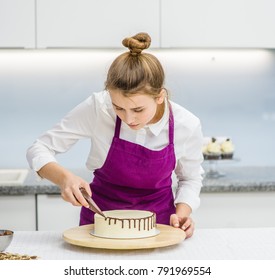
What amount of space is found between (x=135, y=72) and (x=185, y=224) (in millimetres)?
490

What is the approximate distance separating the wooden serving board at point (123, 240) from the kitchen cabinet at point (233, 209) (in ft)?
4.15

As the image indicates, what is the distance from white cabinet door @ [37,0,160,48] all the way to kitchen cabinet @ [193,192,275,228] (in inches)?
32.9

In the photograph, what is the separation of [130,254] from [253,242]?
0.39 m

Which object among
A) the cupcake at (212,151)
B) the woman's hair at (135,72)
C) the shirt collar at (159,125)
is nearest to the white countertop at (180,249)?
the shirt collar at (159,125)

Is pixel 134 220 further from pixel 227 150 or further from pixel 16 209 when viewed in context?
pixel 227 150

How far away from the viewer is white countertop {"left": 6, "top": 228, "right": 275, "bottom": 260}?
190cm

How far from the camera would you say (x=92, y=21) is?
3441 mm

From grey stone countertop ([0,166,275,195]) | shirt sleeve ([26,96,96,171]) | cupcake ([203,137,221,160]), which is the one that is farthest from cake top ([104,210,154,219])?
cupcake ([203,137,221,160])

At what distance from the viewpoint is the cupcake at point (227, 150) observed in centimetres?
360

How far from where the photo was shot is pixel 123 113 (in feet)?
6.86

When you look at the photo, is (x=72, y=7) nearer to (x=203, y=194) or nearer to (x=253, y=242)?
(x=203, y=194)

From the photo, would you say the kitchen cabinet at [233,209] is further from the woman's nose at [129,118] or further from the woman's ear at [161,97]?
the woman's nose at [129,118]

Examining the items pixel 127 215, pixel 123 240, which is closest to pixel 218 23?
pixel 127 215

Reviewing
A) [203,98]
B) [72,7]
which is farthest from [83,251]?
[203,98]
